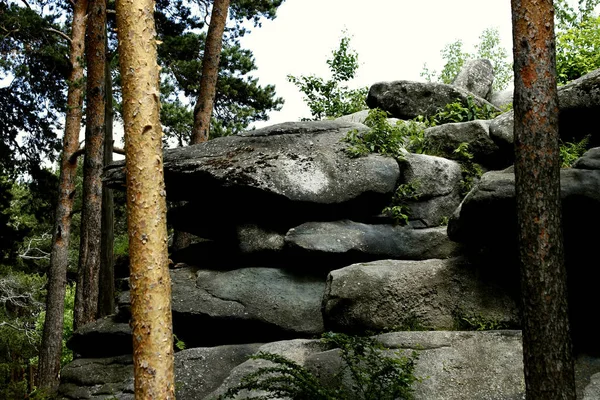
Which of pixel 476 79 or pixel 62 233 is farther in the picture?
pixel 476 79

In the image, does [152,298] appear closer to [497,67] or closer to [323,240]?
[323,240]

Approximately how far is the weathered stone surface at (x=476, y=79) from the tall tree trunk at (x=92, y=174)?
8294 millimetres

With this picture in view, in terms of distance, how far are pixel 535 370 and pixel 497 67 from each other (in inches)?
1756

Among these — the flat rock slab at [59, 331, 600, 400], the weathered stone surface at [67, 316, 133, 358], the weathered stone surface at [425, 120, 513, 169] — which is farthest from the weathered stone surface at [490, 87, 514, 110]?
the weathered stone surface at [67, 316, 133, 358]

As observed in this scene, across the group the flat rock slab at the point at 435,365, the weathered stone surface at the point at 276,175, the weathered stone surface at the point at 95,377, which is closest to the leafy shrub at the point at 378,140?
the weathered stone surface at the point at 276,175

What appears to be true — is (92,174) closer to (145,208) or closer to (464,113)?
(464,113)

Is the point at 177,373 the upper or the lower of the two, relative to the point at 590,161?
lower

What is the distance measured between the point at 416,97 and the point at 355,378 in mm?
7989

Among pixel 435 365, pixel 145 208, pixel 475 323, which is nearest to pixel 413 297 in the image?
pixel 475 323

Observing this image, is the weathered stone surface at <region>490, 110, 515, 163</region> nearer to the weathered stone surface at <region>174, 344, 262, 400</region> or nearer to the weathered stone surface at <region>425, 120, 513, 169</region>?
the weathered stone surface at <region>425, 120, 513, 169</region>

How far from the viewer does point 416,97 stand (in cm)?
1292

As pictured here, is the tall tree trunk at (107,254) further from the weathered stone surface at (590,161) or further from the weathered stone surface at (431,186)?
the weathered stone surface at (590,161)

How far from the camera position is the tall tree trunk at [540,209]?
197 inches

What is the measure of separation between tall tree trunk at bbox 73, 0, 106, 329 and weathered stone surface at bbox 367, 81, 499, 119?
6105mm
